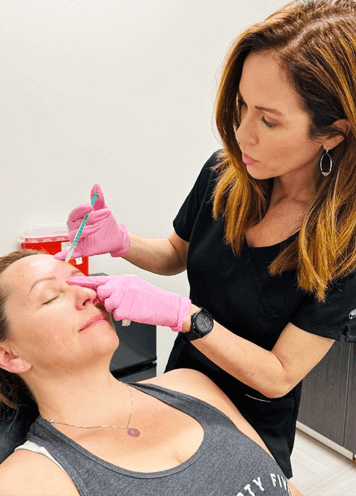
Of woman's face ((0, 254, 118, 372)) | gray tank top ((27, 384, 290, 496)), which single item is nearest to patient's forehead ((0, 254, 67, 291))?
woman's face ((0, 254, 118, 372))

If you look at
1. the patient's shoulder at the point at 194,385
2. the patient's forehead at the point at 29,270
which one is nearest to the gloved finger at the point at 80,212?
the patient's forehead at the point at 29,270

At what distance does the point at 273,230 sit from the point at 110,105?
1.36 metres

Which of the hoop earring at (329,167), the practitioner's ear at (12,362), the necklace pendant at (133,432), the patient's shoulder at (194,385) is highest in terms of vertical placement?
the hoop earring at (329,167)

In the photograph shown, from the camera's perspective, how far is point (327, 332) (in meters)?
1.25

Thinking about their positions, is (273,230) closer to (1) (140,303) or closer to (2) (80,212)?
(1) (140,303)

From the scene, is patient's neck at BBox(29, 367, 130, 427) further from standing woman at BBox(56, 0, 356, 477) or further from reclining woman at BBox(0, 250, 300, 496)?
standing woman at BBox(56, 0, 356, 477)

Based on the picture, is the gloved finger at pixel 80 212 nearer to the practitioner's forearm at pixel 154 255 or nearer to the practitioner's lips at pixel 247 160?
the practitioner's forearm at pixel 154 255

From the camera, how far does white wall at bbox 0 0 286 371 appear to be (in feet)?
7.11

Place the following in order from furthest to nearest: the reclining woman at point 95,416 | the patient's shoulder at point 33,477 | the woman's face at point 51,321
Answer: the woman's face at point 51,321
the reclining woman at point 95,416
the patient's shoulder at point 33,477

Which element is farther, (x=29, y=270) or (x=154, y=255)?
(x=154, y=255)

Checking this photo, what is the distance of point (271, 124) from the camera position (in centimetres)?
120

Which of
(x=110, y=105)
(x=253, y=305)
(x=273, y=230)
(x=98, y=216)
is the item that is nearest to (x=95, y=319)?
(x=98, y=216)

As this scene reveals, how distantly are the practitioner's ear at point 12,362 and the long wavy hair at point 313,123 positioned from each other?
64 centimetres

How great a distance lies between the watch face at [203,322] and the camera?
120 centimetres
